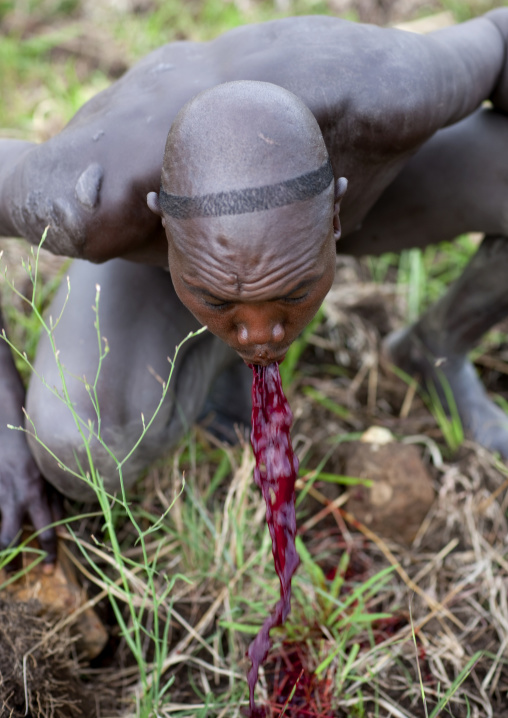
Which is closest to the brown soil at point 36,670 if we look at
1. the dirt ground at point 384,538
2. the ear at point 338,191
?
the dirt ground at point 384,538

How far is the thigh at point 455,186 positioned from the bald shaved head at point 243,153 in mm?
946

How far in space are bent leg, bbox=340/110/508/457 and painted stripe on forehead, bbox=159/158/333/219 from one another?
969mm

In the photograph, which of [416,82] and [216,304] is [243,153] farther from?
[416,82]

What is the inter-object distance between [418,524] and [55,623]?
101cm

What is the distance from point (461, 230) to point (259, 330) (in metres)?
1.10

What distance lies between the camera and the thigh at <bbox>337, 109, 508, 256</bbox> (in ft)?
6.43

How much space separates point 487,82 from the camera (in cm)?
171

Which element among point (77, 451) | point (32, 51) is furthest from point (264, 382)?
point (32, 51)

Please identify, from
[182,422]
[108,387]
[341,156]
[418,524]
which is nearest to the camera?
[341,156]

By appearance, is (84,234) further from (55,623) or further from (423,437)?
(423,437)

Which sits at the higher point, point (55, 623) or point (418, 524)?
point (55, 623)

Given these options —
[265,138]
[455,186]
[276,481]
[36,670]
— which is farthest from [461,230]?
[36,670]

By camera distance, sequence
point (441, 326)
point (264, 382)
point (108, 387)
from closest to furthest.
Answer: point (264, 382)
point (108, 387)
point (441, 326)

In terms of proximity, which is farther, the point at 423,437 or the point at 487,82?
the point at 423,437
